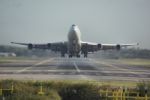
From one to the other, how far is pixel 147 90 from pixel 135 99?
3.72m

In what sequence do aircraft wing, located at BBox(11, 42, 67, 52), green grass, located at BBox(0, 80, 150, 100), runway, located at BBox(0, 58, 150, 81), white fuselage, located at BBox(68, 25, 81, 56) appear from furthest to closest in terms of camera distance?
aircraft wing, located at BBox(11, 42, 67, 52) → white fuselage, located at BBox(68, 25, 81, 56) → runway, located at BBox(0, 58, 150, 81) → green grass, located at BBox(0, 80, 150, 100)

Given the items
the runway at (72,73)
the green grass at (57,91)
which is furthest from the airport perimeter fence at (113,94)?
the runway at (72,73)

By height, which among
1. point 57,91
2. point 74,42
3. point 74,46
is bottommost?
point 57,91

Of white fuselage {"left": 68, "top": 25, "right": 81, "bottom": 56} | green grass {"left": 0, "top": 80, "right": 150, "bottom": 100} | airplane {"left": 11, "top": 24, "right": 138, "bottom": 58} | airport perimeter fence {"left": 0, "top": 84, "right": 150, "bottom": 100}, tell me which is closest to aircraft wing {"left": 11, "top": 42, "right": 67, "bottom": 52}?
airplane {"left": 11, "top": 24, "right": 138, "bottom": 58}

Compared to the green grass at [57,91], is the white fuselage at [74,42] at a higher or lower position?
higher

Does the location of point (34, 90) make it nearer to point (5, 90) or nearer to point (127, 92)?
point (5, 90)

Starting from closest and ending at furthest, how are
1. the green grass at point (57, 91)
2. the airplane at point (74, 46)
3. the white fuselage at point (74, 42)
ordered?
the green grass at point (57, 91), the white fuselage at point (74, 42), the airplane at point (74, 46)

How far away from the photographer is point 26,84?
1587 inches

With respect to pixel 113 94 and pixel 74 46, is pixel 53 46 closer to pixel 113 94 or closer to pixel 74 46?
pixel 74 46

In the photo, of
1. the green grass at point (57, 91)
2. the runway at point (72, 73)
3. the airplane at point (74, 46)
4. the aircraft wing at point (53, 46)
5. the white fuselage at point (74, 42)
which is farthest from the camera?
the aircraft wing at point (53, 46)

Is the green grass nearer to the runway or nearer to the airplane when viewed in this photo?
the runway

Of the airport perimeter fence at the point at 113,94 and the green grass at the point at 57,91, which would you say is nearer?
the airport perimeter fence at the point at 113,94

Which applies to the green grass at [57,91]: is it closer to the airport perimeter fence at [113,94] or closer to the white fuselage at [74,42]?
the airport perimeter fence at [113,94]

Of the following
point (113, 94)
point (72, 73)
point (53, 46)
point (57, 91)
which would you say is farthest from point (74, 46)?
point (113, 94)
